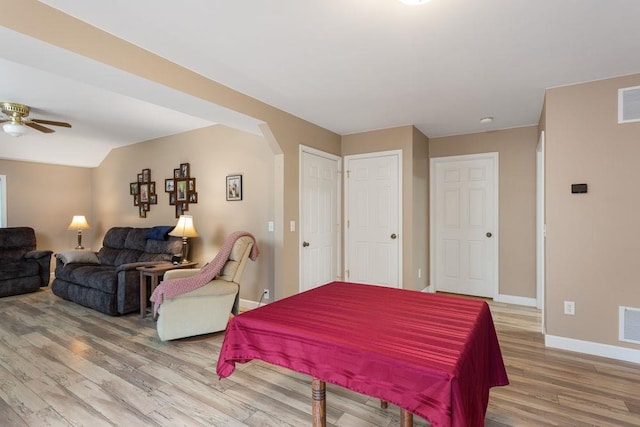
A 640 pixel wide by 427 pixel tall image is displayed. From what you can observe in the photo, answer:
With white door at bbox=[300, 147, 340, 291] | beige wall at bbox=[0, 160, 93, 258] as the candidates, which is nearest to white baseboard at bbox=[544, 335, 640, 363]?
white door at bbox=[300, 147, 340, 291]

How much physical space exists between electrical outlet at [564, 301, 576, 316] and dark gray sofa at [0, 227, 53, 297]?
673 cm

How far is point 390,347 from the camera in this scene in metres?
1.19

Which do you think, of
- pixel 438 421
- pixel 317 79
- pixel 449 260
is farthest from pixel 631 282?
pixel 317 79

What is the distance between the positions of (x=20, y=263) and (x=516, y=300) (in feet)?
23.3

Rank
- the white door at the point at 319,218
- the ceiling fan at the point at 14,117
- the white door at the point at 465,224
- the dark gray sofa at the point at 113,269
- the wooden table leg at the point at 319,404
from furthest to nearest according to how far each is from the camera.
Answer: the white door at the point at 465,224, the white door at the point at 319,218, the dark gray sofa at the point at 113,269, the ceiling fan at the point at 14,117, the wooden table leg at the point at 319,404

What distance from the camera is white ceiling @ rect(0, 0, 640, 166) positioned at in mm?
1783

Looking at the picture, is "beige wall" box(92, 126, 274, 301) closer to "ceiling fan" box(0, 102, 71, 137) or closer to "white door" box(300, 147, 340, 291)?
"white door" box(300, 147, 340, 291)

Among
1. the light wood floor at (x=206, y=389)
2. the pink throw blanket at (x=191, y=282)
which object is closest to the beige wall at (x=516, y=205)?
the light wood floor at (x=206, y=389)

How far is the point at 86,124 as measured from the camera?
444 centimetres

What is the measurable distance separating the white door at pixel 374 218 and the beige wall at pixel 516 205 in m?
1.43

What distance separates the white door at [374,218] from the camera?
4.15 m

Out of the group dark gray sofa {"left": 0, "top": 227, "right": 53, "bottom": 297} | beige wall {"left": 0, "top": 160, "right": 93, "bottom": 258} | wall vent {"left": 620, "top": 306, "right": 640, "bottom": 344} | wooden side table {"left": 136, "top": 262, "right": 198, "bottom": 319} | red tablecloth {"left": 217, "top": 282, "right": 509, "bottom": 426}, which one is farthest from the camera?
beige wall {"left": 0, "top": 160, "right": 93, "bottom": 258}

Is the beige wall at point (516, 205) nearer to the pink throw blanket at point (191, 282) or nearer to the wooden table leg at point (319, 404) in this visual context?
the pink throw blanket at point (191, 282)

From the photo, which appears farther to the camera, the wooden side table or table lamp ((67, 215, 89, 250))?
table lamp ((67, 215, 89, 250))
